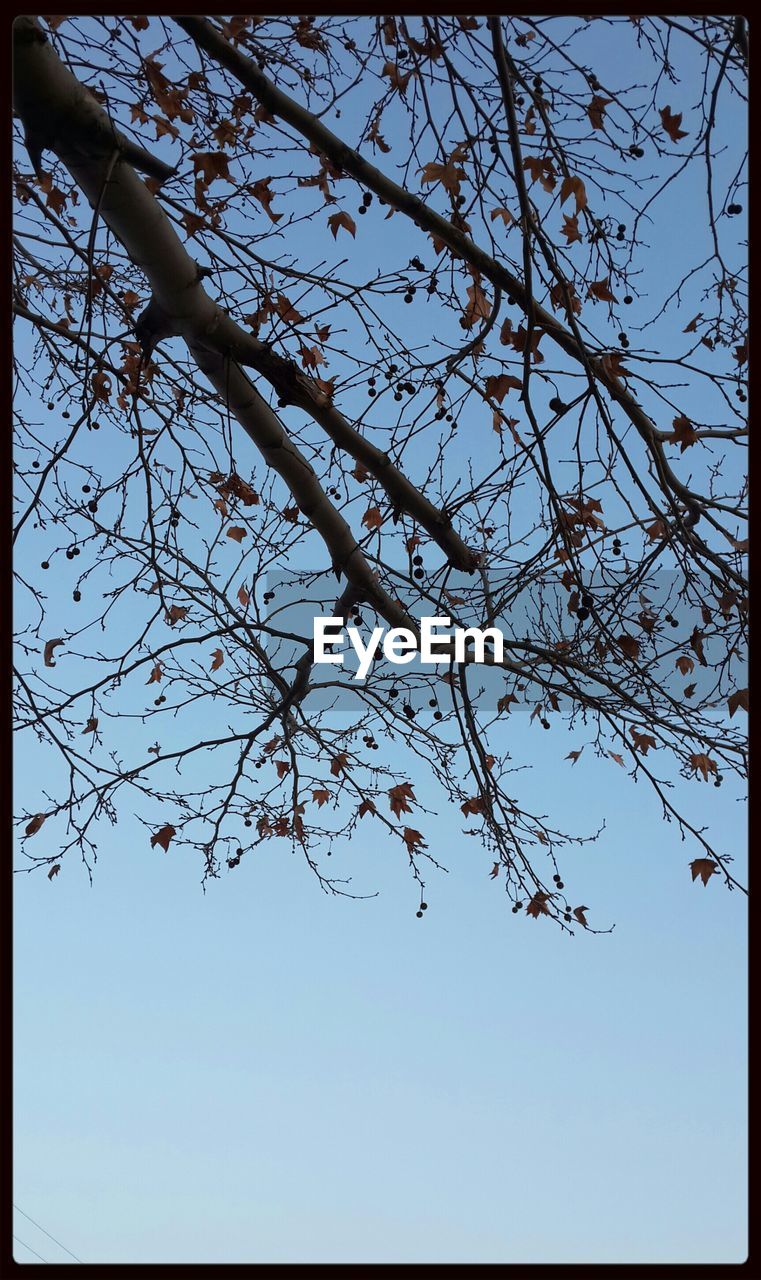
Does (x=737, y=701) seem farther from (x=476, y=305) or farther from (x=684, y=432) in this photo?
(x=476, y=305)

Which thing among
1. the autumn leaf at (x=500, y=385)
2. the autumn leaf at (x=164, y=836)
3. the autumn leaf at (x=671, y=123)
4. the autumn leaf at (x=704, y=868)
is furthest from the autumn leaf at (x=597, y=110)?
the autumn leaf at (x=164, y=836)

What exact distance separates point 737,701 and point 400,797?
0.99 metres

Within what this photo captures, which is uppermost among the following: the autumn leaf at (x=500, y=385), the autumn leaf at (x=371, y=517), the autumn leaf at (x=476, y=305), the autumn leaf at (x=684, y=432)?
the autumn leaf at (x=476, y=305)

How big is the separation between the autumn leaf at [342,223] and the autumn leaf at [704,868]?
163 cm

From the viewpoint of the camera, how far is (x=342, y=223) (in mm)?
2166

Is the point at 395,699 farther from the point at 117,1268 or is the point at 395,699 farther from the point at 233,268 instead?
the point at 117,1268

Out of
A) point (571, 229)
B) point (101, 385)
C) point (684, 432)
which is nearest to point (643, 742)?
point (684, 432)

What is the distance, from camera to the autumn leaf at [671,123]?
1.96 m

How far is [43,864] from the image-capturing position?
7.70ft

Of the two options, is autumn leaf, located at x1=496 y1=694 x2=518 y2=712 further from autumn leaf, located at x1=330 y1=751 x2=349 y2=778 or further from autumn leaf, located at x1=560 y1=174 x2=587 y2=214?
autumn leaf, located at x1=560 y1=174 x2=587 y2=214

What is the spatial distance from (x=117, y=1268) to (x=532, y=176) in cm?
214

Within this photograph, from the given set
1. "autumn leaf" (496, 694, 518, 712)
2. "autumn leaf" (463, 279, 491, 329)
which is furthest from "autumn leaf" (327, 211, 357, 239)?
"autumn leaf" (496, 694, 518, 712)

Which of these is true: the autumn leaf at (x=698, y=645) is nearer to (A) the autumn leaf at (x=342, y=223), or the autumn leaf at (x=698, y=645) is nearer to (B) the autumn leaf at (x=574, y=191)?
(B) the autumn leaf at (x=574, y=191)

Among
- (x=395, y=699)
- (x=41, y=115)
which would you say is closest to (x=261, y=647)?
(x=395, y=699)
